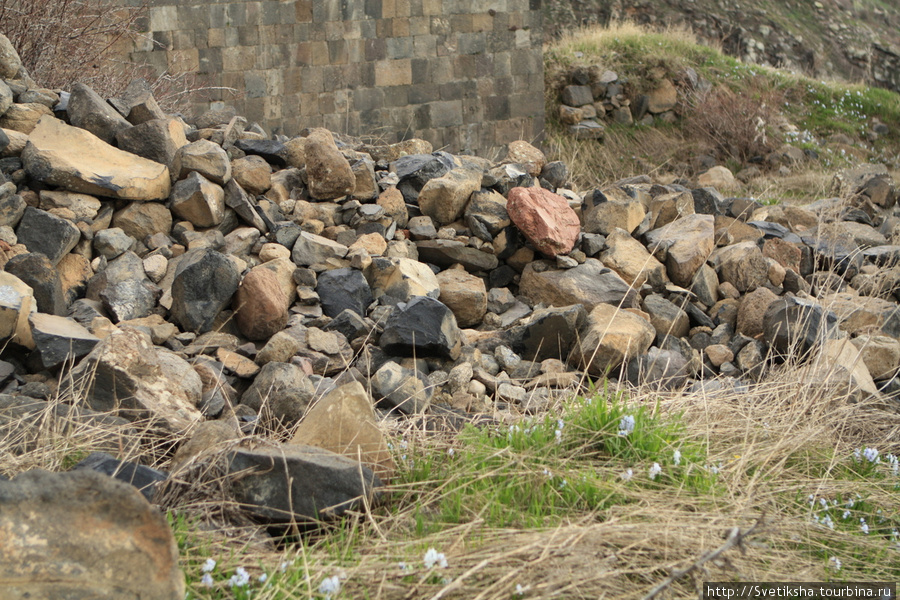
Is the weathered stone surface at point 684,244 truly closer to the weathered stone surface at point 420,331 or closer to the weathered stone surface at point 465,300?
the weathered stone surface at point 465,300

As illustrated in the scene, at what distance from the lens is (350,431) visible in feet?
7.75

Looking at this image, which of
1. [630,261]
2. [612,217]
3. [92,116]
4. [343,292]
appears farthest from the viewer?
[612,217]

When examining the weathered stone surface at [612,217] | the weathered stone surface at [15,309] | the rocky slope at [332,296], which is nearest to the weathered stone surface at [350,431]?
the rocky slope at [332,296]

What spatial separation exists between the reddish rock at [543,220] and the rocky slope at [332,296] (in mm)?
17

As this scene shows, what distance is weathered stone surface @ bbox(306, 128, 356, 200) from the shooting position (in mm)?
4500

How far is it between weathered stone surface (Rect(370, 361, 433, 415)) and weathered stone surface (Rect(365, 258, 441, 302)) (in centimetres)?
72

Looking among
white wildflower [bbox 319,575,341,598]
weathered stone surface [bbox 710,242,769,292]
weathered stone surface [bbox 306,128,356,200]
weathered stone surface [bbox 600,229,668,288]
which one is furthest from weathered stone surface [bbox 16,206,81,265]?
weathered stone surface [bbox 710,242,769,292]

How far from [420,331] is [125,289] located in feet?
4.65

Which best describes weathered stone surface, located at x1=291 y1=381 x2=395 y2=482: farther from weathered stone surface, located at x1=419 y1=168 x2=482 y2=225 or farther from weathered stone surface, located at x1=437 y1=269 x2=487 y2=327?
weathered stone surface, located at x1=419 y1=168 x2=482 y2=225

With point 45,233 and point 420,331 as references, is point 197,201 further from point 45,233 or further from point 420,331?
point 420,331

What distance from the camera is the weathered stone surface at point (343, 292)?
12.7ft

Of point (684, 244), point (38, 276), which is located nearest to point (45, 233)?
point (38, 276)

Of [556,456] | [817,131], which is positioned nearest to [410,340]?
[556,456]

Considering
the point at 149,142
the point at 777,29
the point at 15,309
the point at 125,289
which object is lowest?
the point at 125,289
